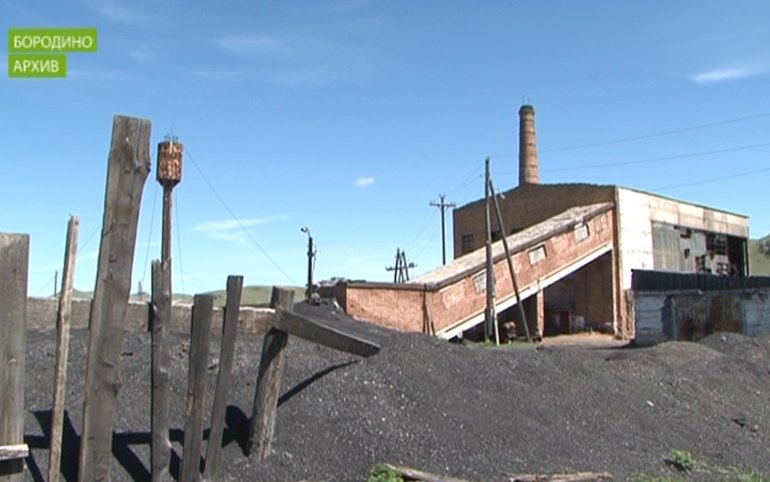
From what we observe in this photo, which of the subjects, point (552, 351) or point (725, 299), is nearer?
point (552, 351)

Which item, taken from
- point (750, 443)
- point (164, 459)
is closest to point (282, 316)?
point (164, 459)

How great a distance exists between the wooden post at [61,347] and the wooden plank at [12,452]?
0.87 ft

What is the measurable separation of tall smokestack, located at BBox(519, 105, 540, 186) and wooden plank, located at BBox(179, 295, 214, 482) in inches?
1644

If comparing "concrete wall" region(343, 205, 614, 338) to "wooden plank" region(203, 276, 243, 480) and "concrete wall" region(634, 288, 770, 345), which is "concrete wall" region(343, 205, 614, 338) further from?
"wooden plank" region(203, 276, 243, 480)

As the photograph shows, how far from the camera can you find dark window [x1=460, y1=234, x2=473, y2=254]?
40.8 metres

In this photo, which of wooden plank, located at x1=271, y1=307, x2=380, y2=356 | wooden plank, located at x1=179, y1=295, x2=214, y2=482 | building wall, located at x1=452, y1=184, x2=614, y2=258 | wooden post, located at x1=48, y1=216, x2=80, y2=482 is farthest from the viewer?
building wall, located at x1=452, y1=184, x2=614, y2=258

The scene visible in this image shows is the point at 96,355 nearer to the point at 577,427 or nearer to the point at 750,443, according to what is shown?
the point at 577,427

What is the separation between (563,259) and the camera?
33750 millimetres

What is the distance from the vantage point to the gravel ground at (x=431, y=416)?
6.34m

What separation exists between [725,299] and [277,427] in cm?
2128

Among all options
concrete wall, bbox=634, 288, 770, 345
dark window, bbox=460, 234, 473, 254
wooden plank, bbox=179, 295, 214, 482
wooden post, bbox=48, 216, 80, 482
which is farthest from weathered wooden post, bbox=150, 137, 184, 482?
dark window, bbox=460, 234, 473, 254

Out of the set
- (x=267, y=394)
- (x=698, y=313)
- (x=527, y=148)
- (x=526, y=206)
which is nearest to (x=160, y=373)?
(x=267, y=394)

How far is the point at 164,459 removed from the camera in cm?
571

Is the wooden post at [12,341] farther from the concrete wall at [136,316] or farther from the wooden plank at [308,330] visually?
the wooden plank at [308,330]
